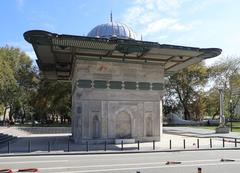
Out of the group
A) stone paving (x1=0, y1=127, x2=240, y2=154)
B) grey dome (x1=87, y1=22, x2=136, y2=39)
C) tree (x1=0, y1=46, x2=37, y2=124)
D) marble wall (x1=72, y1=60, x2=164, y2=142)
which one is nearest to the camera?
stone paving (x1=0, y1=127, x2=240, y2=154)

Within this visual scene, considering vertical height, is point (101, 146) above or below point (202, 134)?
above

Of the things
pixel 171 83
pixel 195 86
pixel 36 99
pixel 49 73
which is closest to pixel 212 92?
pixel 195 86

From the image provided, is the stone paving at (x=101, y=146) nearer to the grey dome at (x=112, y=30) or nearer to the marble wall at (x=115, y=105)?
the marble wall at (x=115, y=105)

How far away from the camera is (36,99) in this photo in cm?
6675

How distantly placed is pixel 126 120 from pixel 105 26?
11.9 meters

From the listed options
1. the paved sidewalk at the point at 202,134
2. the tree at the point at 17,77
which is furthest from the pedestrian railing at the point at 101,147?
the tree at the point at 17,77

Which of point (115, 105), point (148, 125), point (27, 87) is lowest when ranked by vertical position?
point (148, 125)

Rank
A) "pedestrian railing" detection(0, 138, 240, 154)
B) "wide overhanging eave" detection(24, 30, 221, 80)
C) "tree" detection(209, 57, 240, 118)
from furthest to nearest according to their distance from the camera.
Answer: "tree" detection(209, 57, 240, 118) < "wide overhanging eave" detection(24, 30, 221, 80) < "pedestrian railing" detection(0, 138, 240, 154)

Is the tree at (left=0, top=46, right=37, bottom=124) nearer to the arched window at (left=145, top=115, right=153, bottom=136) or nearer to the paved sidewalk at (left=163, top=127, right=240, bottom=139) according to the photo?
the paved sidewalk at (left=163, top=127, right=240, bottom=139)

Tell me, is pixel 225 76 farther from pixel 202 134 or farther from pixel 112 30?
pixel 112 30

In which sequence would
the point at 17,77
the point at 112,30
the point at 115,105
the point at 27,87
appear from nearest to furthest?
the point at 115,105, the point at 112,30, the point at 27,87, the point at 17,77

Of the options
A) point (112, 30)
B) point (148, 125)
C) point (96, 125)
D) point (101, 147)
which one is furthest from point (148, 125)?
point (112, 30)

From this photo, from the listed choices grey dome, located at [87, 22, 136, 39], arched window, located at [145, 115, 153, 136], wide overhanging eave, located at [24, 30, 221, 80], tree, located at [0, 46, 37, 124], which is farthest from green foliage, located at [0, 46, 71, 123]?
arched window, located at [145, 115, 153, 136]

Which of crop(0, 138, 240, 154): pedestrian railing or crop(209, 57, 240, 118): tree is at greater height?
crop(209, 57, 240, 118): tree
